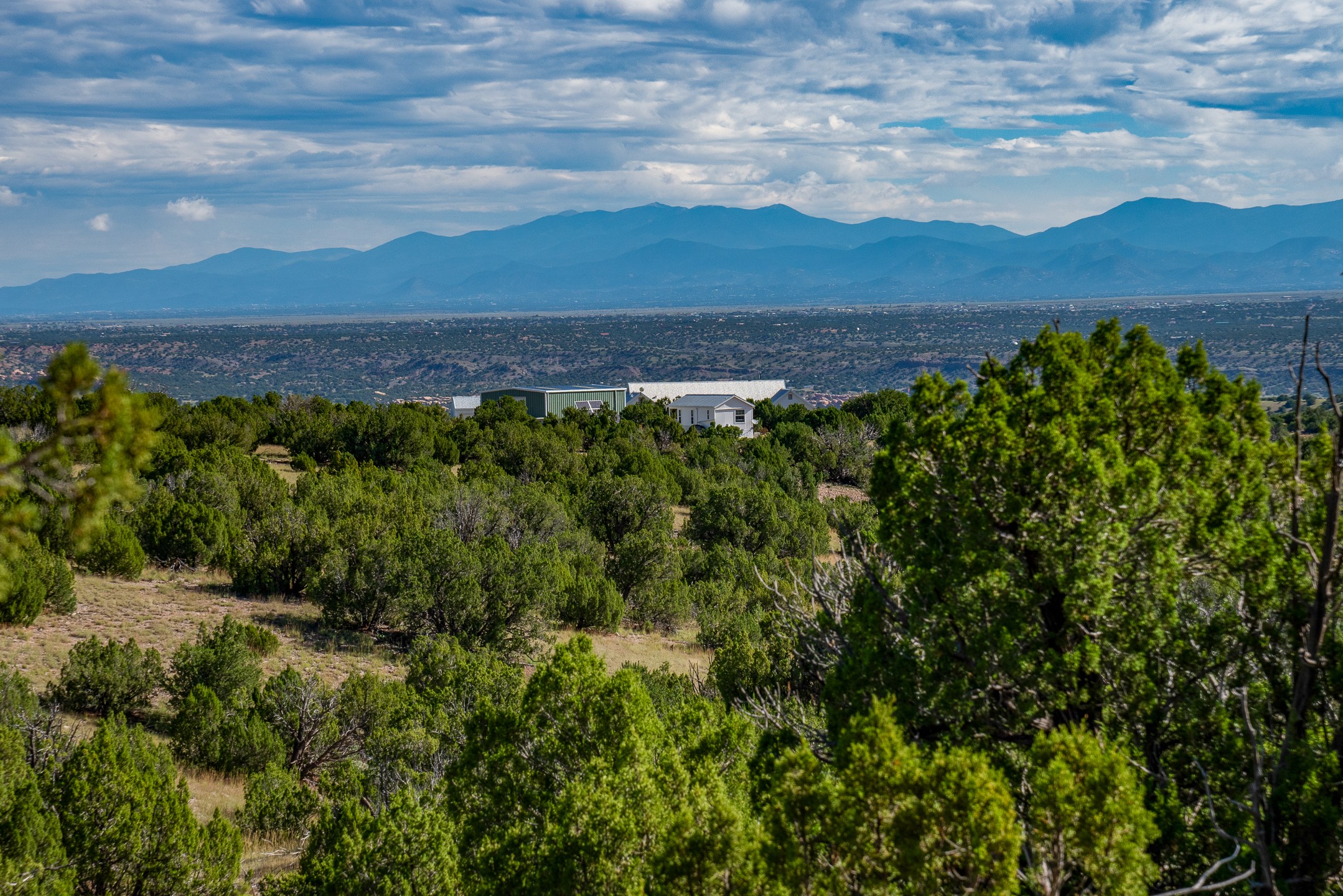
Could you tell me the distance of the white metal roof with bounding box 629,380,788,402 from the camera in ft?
230

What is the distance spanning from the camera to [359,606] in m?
18.0

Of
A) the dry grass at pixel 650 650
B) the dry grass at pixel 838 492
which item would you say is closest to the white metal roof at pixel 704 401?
the dry grass at pixel 838 492

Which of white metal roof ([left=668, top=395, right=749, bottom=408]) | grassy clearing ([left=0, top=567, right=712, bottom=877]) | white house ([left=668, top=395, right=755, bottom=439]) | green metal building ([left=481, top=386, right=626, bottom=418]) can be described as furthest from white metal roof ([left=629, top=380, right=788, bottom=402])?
grassy clearing ([left=0, top=567, right=712, bottom=877])

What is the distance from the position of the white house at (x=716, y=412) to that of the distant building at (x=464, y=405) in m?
11.8

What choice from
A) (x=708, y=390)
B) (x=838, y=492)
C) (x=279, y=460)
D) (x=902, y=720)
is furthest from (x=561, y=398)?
(x=902, y=720)

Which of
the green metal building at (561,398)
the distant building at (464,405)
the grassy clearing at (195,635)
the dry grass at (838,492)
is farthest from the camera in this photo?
the distant building at (464,405)

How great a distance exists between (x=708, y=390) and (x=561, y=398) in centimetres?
1535

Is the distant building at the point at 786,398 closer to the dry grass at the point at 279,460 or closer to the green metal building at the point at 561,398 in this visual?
the green metal building at the point at 561,398

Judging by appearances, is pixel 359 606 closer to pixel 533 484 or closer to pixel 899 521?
pixel 533 484

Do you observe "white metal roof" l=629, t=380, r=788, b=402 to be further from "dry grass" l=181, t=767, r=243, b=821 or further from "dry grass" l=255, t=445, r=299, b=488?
"dry grass" l=181, t=767, r=243, b=821

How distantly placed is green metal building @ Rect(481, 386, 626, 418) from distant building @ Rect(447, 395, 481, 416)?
72 cm

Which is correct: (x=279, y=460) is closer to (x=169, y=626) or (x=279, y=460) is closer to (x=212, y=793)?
(x=169, y=626)

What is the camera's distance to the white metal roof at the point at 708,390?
70125 mm

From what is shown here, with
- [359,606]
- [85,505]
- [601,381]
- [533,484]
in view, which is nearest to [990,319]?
[601,381]
